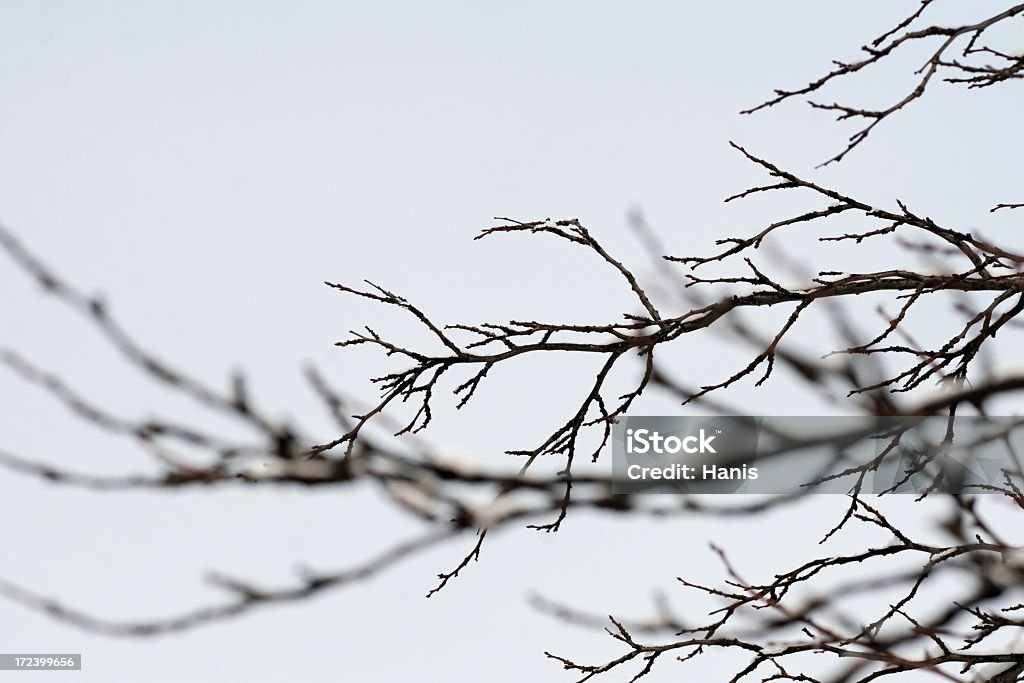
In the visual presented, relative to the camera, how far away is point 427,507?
3.99m

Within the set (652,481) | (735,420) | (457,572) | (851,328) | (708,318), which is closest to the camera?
(708,318)

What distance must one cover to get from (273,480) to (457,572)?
1.33m

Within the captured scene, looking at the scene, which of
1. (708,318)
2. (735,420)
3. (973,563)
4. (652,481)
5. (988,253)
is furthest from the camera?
Result: (735,420)

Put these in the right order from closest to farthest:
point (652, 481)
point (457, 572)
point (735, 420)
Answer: point (457, 572)
point (652, 481)
point (735, 420)

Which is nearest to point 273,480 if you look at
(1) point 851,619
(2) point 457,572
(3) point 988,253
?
(2) point 457,572

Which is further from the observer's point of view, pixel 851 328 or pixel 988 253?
pixel 851 328

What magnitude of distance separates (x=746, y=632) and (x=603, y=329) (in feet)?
6.97

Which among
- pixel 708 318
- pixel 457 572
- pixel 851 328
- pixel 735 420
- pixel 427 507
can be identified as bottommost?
pixel 457 572

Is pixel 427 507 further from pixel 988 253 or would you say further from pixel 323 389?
pixel 988 253

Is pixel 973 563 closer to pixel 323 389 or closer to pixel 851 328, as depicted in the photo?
pixel 851 328

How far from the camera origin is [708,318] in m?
2.42

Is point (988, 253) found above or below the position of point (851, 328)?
below

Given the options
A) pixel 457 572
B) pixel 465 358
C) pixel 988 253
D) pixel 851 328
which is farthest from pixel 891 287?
pixel 851 328

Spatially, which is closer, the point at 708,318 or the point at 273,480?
the point at 708,318
